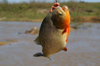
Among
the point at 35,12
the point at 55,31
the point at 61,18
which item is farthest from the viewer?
the point at 35,12

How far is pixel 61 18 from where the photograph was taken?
6.74 ft

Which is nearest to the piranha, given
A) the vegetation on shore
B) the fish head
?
the fish head

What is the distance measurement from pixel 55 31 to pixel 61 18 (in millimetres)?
189

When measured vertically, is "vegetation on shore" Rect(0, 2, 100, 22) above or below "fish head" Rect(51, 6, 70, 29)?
below

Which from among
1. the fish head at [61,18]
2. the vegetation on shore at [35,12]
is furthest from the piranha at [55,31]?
the vegetation on shore at [35,12]

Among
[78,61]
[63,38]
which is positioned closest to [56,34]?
[63,38]

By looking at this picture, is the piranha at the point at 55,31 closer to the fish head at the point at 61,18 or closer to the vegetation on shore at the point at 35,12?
the fish head at the point at 61,18

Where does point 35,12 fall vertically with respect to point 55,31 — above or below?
below

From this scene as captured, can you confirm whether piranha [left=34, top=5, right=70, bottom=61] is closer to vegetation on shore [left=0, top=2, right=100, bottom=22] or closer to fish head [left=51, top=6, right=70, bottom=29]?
fish head [left=51, top=6, right=70, bottom=29]

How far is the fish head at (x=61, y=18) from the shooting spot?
6.66ft

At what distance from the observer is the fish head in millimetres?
2029

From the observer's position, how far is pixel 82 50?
9.54m

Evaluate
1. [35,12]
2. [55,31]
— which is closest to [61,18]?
[55,31]

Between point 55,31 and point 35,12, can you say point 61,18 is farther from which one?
point 35,12
